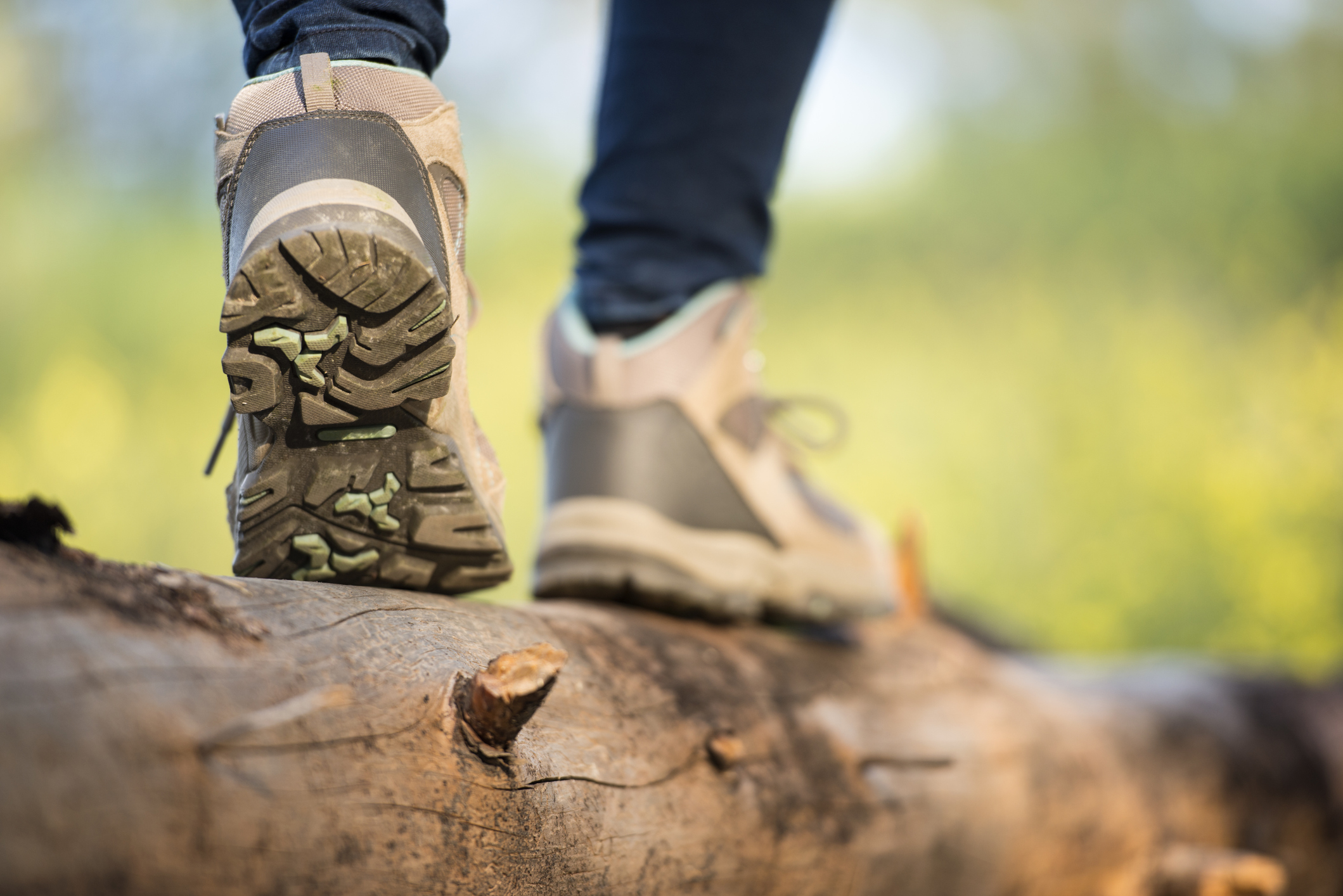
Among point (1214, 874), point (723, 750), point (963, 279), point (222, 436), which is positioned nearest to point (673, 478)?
point (723, 750)

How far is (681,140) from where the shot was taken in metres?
0.83

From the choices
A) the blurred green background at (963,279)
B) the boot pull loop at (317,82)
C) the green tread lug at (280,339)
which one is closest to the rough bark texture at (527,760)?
the green tread lug at (280,339)

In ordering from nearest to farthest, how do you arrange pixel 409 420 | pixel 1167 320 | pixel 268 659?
1. pixel 268 659
2. pixel 409 420
3. pixel 1167 320

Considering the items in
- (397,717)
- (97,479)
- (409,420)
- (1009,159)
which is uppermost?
(1009,159)

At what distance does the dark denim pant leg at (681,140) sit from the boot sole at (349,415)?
358 millimetres

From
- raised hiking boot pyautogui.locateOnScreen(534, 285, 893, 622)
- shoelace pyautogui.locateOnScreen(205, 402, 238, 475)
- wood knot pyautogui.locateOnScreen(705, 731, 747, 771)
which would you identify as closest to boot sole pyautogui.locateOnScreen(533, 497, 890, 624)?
raised hiking boot pyautogui.locateOnScreen(534, 285, 893, 622)

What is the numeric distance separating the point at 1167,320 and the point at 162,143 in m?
3.62

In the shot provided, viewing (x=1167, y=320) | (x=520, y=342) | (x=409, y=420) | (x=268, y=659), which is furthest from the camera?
(x=1167, y=320)

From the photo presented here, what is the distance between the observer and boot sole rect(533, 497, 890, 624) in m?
0.82

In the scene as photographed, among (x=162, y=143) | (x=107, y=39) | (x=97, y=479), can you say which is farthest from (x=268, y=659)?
(x=107, y=39)

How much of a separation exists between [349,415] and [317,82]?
0.60 ft

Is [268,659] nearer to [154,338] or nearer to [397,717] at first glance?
[397,717]

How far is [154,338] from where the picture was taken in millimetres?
3443

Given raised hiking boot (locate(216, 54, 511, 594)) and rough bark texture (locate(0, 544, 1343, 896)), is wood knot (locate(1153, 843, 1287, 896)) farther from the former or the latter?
raised hiking boot (locate(216, 54, 511, 594))
